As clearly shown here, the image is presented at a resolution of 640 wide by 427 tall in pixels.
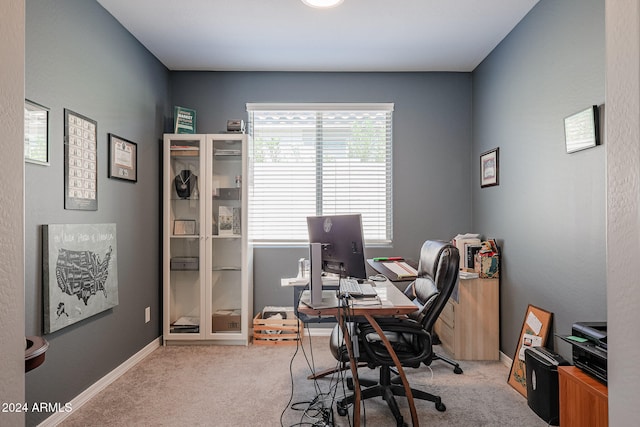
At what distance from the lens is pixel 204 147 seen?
357cm

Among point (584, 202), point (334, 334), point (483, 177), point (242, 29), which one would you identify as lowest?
point (334, 334)

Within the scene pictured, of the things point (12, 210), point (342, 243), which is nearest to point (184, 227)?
point (342, 243)

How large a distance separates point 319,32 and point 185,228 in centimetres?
216

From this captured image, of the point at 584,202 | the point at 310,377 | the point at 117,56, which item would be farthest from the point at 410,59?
the point at 310,377

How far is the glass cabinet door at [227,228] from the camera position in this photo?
362cm

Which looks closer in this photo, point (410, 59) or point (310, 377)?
point (310, 377)

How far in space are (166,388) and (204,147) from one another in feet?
6.86

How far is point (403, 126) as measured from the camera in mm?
3926

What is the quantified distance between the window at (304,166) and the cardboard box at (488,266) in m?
1.01

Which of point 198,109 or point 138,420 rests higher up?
point 198,109

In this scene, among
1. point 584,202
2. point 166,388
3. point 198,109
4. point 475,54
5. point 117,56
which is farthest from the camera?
point 198,109

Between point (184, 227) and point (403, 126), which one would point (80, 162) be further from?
point (403, 126)

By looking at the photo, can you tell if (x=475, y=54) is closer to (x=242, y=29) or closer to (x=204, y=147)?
(x=242, y=29)

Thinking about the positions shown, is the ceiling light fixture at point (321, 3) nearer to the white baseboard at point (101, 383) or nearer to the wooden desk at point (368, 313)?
the wooden desk at point (368, 313)
